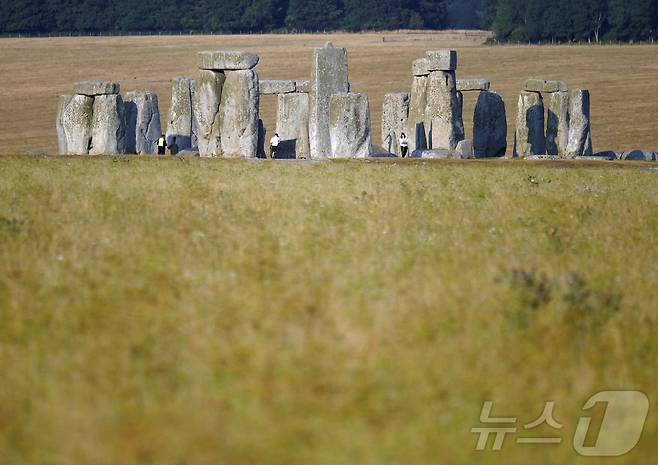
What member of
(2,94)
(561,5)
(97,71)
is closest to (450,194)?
(2,94)

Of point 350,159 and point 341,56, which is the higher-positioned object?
point 341,56

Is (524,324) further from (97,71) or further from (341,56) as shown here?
(97,71)

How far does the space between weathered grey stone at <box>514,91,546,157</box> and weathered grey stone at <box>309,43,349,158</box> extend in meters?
5.07

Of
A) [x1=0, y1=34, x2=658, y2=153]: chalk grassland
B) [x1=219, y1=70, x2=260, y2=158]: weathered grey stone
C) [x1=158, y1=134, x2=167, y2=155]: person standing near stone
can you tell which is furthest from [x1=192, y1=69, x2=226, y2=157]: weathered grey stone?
[x1=0, y1=34, x2=658, y2=153]: chalk grassland

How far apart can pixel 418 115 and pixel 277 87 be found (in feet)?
10.4

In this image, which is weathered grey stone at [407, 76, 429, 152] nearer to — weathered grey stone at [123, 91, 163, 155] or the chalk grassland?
the chalk grassland

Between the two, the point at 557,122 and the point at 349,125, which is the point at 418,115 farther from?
the point at 349,125

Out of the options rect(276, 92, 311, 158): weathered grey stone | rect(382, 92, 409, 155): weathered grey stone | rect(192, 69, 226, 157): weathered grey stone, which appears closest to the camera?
rect(192, 69, 226, 157): weathered grey stone

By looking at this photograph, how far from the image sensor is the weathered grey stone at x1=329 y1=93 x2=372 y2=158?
24328 millimetres

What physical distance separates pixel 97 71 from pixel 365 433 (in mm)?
54416

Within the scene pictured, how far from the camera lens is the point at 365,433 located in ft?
23.7

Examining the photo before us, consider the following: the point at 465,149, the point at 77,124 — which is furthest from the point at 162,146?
the point at 465,149

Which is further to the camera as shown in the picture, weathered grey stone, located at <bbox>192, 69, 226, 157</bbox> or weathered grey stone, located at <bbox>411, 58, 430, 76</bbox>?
weathered grey stone, located at <bbox>411, 58, 430, 76</bbox>

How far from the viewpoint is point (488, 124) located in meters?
29.9
